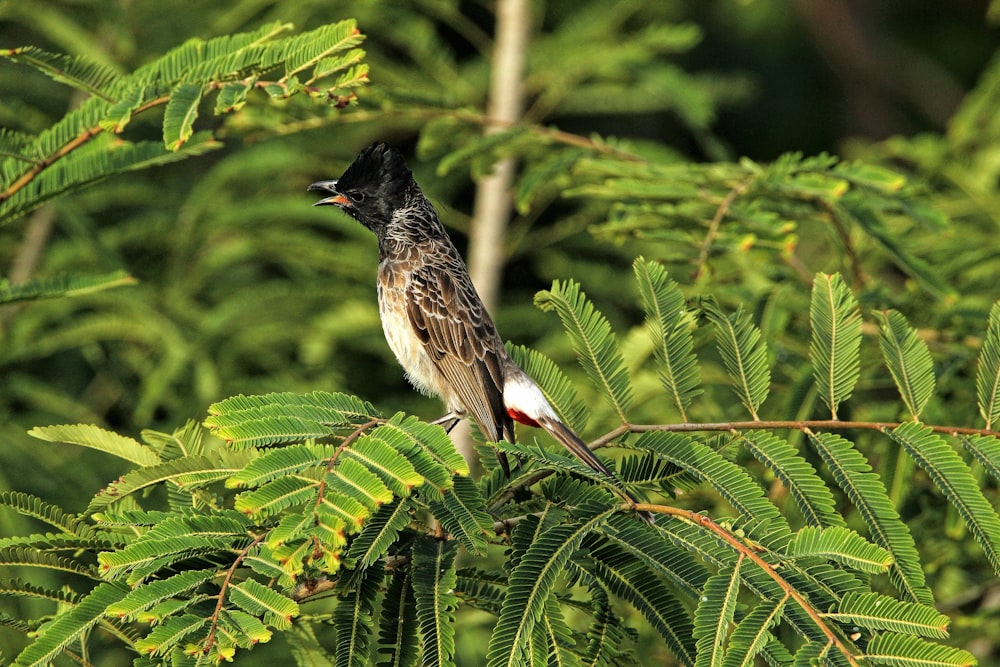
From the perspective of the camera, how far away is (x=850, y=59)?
11266 millimetres

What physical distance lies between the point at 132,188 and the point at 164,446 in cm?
392

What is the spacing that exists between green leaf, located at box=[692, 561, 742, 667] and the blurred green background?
2.27 meters

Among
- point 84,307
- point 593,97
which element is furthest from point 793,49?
point 84,307

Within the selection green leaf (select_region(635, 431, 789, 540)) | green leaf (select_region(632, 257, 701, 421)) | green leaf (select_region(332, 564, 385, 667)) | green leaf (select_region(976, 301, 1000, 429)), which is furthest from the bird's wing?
green leaf (select_region(976, 301, 1000, 429))

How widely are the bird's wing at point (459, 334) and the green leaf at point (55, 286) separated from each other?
4.34ft

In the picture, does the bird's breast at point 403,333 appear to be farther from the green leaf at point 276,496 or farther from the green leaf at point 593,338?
the green leaf at point 276,496

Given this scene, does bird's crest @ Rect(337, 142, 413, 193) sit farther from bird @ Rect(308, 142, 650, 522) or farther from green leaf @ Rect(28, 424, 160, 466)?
green leaf @ Rect(28, 424, 160, 466)

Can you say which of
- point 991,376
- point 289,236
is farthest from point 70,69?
point 289,236

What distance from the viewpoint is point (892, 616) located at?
2.36m

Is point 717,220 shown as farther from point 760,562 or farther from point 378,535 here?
point 378,535

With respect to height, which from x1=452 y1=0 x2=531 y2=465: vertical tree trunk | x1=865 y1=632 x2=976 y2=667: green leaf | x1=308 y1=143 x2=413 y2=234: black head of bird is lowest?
x1=865 y1=632 x2=976 y2=667: green leaf

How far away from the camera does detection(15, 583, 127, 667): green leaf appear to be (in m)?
2.28

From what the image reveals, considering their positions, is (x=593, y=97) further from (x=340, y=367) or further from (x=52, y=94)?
(x=52, y=94)

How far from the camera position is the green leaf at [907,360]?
3.04m
